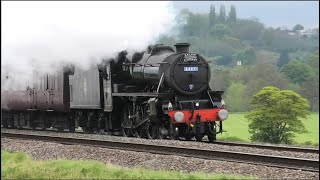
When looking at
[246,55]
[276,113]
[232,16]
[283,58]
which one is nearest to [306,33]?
[283,58]

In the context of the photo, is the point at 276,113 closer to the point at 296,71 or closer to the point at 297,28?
the point at 296,71

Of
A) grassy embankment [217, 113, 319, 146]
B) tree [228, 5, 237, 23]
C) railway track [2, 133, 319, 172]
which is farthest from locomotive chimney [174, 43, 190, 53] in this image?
grassy embankment [217, 113, 319, 146]

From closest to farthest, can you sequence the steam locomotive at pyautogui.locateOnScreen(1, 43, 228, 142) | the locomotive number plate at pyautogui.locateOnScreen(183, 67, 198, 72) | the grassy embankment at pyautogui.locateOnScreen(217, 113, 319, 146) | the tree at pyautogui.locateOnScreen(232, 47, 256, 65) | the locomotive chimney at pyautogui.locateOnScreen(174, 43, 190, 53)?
the steam locomotive at pyautogui.locateOnScreen(1, 43, 228, 142)
the locomotive number plate at pyautogui.locateOnScreen(183, 67, 198, 72)
the locomotive chimney at pyautogui.locateOnScreen(174, 43, 190, 53)
the tree at pyautogui.locateOnScreen(232, 47, 256, 65)
the grassy embankment at pyautogui.locateOnScreen(217, 113, 319, 146)

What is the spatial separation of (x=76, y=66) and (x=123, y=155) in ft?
27.6

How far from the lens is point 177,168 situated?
978 centimetres

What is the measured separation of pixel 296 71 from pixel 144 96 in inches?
413

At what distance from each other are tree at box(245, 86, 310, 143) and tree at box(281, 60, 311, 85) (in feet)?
3.27

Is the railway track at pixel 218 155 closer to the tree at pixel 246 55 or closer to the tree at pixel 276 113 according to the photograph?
the tree at pixel 246 55

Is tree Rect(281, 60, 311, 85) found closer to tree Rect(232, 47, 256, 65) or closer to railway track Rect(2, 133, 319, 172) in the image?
tree Rect(232, 47, 256, 65)

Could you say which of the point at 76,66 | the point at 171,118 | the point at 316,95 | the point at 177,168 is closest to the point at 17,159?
the point at 177,168

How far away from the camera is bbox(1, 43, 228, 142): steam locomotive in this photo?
51.3 feet

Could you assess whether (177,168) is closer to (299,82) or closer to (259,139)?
(259,139)

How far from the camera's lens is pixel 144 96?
1605cm

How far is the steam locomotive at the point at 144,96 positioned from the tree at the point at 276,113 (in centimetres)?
1000
